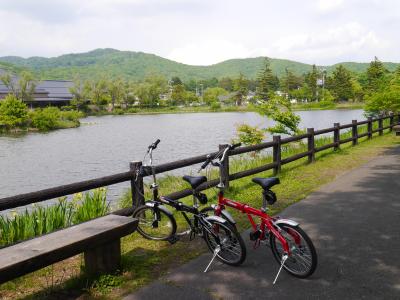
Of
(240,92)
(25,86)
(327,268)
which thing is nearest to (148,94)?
(240,92)

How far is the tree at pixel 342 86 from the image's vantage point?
109 m

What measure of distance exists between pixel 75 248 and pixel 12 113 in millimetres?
63251

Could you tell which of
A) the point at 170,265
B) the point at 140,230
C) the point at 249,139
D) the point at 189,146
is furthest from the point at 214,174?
the point at 189,146

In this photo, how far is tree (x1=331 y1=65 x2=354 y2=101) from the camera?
108750 mm

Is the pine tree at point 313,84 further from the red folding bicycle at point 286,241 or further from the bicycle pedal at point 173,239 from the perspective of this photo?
the red folding bicycle at point 286,241

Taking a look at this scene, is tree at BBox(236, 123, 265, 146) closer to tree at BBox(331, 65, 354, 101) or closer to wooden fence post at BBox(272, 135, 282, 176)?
wooden fence post at BBox(272, 135, 282, 176)

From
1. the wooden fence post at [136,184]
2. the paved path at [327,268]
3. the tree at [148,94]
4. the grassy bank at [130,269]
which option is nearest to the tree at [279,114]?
the grassy bank at [130,269]

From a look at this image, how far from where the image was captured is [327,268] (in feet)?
15.7

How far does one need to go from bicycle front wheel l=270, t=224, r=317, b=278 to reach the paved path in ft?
0.40

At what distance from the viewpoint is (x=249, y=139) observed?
1881 centimetres

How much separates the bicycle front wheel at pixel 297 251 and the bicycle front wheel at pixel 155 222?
165cm

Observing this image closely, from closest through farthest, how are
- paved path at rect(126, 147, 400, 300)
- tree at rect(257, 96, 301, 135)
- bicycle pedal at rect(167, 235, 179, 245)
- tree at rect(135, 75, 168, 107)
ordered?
paved path at rect(126, 147, 400, 300), bicycle pedal at rect(167, 235, 179, 245), tree at rect(257, 96, 301, 135), tree at rect(135, 75, 168, 107)

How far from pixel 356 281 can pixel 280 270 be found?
0.85m

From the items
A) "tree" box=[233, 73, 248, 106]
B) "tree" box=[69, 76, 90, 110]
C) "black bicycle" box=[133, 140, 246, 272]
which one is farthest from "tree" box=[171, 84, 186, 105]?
"black bicycle" box=[133, 140, 246, 272]
